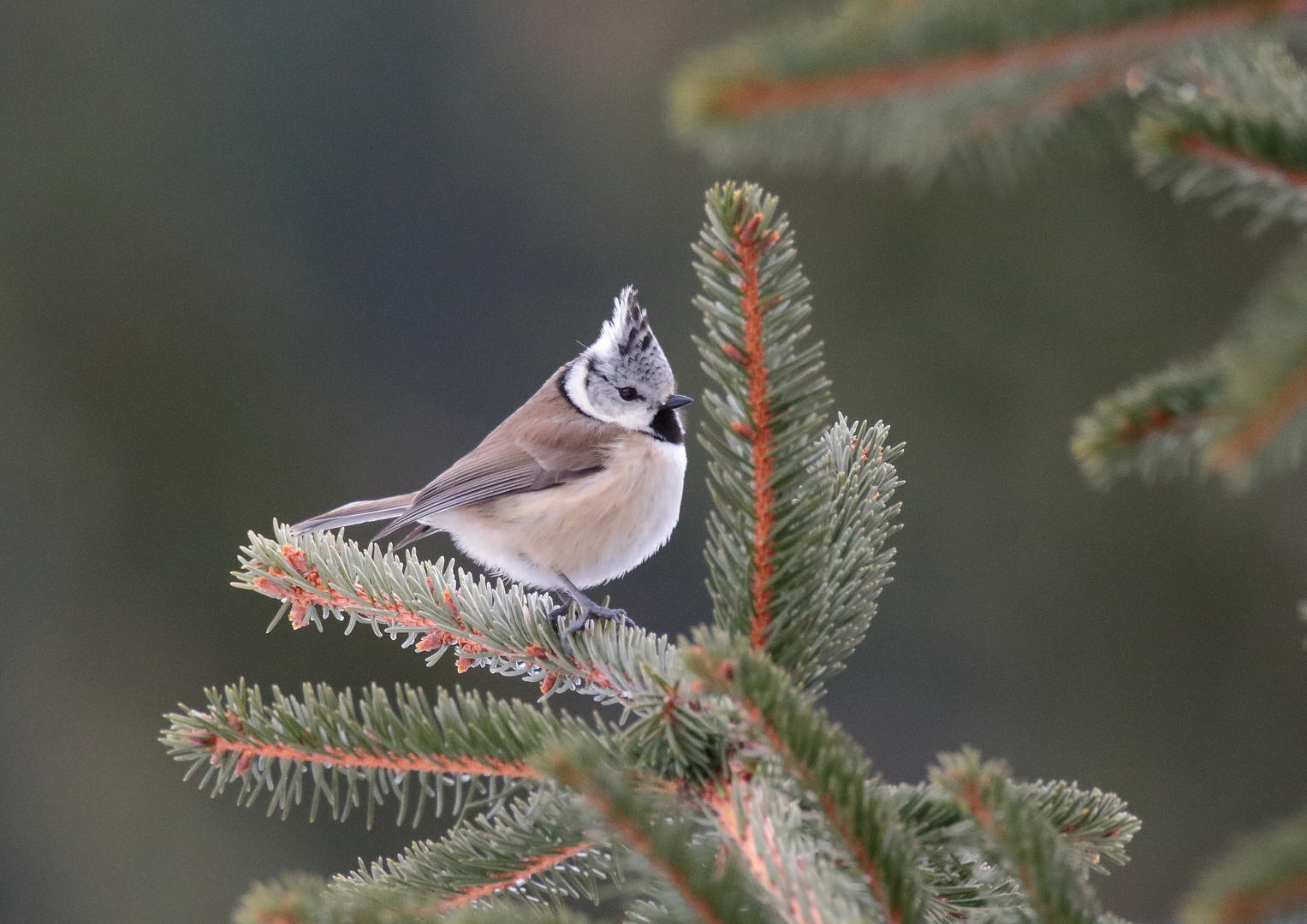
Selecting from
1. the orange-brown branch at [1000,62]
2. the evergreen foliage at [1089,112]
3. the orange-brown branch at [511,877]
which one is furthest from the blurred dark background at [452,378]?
the orange-brown branch at [1000,62]

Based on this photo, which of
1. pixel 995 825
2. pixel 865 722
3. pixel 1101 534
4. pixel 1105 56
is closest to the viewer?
pixel 1105 56

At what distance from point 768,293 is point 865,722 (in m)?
7.34

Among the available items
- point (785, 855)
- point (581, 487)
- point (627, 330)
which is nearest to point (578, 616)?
point (581, 487)

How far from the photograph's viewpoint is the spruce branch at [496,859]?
1.53 m

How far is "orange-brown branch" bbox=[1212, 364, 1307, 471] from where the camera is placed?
0.89 metres

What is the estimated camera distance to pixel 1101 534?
24.0 feet

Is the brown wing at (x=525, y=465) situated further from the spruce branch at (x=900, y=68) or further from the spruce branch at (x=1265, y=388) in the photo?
the spruce branch at (x=1265, y=388)

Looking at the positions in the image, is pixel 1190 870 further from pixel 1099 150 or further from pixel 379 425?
pixel 1099 150

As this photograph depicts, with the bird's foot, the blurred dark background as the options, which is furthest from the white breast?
the blurred dark background

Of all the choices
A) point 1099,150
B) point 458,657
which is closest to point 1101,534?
point 458,657

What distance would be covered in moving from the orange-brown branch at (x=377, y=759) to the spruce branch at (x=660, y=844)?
0.45 m

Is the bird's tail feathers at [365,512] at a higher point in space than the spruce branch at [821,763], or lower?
higher

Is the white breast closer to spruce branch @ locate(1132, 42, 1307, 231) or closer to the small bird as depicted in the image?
the small bird

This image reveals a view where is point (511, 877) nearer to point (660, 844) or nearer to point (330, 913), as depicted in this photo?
point (330, 913)
